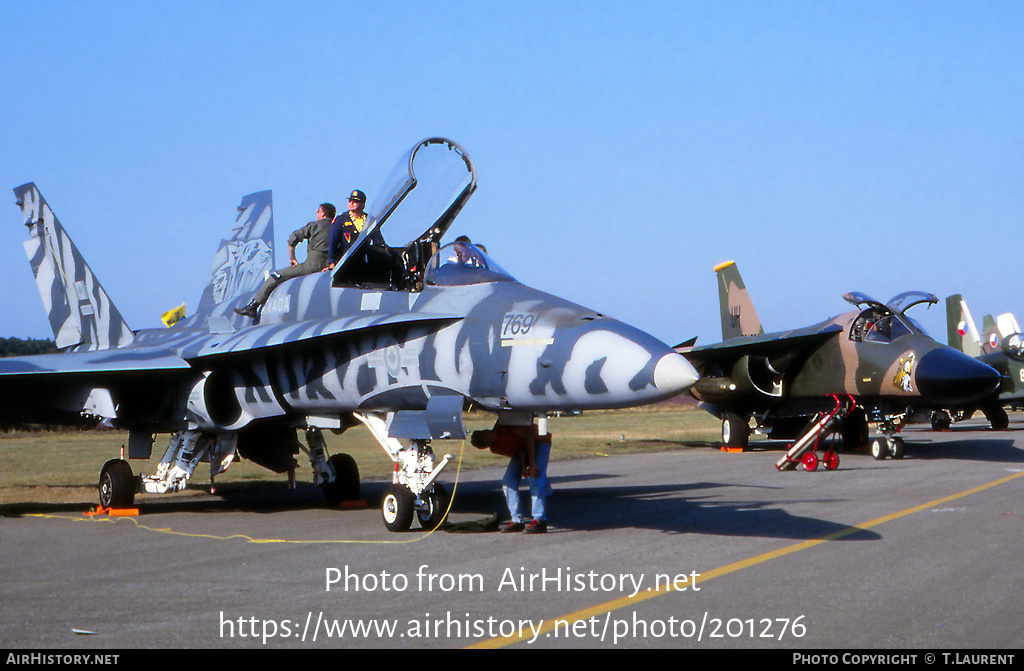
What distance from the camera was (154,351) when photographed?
11602 mm

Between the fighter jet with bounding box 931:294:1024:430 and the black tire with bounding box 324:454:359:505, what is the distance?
65.3 ft

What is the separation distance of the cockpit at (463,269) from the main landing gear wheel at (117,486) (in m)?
5.05

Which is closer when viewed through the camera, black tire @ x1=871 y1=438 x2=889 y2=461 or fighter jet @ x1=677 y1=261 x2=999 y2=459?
→ fighter jet @ x1=677 y1=261 x2=999 y2=459

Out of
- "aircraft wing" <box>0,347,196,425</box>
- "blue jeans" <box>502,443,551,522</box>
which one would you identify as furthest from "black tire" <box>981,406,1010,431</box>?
"aircraft wing" <box>0,347,196,425</box>

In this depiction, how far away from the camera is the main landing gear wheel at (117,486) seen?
11.7 metres

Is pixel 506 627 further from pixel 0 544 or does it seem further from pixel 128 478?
pixel 128 478

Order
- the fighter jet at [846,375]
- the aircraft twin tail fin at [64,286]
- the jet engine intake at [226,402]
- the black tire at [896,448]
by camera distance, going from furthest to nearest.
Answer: the black tire at [896,448], the fighter jet at [846,375], the aircraft twin tail fin at [64,286], the jet engine intake at [226,402]

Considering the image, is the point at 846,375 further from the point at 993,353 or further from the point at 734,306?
the point at 993,353

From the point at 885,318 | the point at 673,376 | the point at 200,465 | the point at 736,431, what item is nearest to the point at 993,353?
the point at 736,431

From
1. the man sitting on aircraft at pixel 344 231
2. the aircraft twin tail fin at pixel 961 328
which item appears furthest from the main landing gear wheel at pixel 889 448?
the aircraft twin tail fin at pixel 961 328

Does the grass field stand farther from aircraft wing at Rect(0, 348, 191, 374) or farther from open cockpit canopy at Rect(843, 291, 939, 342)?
open cockpit canopy at Rect(843, 291, 939, 342)

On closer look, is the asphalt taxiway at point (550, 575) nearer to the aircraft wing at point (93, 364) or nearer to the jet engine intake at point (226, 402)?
the jet engine intake at point (226, 402)

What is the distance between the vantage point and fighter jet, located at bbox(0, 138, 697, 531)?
8039 millimetres

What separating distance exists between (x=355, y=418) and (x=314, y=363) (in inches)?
41.5
